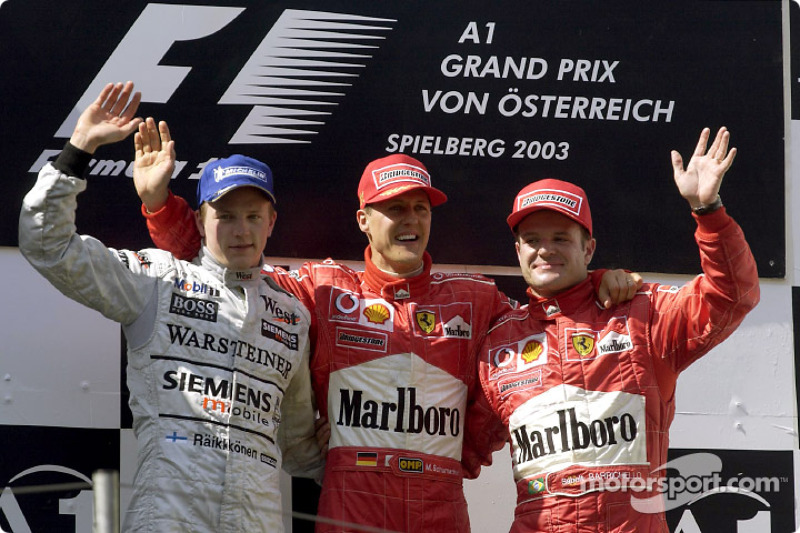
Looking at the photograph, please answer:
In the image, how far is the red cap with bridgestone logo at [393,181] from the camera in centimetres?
366

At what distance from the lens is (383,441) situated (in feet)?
11.5

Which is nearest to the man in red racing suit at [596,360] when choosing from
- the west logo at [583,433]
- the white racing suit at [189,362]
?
the west logo at [583,433]

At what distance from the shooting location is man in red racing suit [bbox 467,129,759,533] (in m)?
3.26

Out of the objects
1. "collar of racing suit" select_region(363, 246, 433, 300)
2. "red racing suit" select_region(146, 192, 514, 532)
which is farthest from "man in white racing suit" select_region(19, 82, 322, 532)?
"collar of racing suit" select_region(363, 246, 433, 300)

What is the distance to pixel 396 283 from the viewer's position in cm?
367

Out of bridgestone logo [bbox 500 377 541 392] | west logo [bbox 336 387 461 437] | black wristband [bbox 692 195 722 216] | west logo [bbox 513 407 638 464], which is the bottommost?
west logo [bbox 513 407 638 464]

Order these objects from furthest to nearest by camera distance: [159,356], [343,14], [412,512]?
[343,14] < [412,512] < [159,356]

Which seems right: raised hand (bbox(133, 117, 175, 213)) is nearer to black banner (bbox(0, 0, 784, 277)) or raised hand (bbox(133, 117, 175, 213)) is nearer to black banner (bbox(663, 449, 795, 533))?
black banner (bbox(0, 0, 784, 277))

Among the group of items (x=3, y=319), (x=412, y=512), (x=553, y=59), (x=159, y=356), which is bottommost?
(x=412, y=512)

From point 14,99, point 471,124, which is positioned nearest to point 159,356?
point 14,99

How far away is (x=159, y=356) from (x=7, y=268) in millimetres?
1101

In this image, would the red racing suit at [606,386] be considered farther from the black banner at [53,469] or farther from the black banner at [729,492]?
the black banner at [53,469]

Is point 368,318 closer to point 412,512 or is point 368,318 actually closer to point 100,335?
point 412,512

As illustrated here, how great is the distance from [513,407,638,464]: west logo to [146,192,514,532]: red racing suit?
35cm
